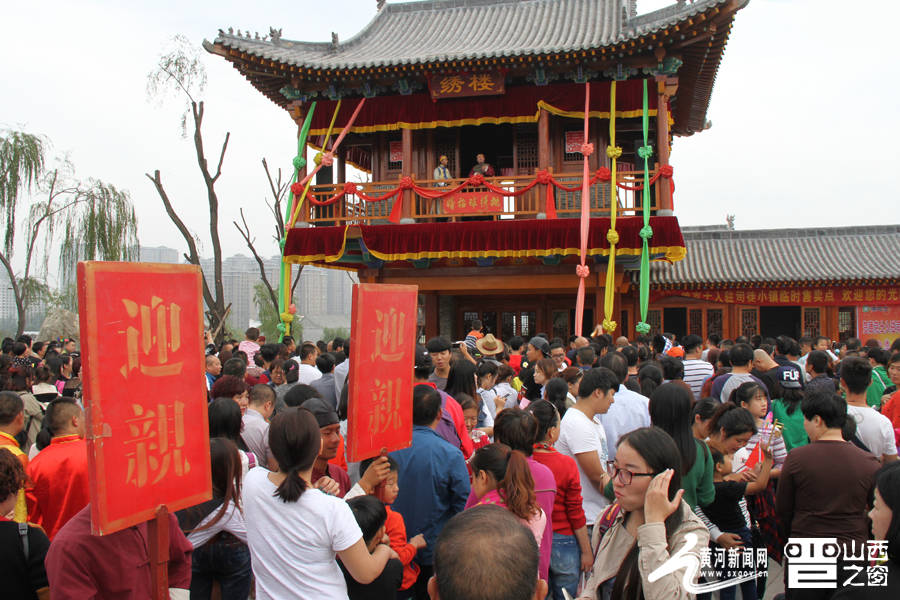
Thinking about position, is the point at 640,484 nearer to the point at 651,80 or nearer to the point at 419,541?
the point at 419,541

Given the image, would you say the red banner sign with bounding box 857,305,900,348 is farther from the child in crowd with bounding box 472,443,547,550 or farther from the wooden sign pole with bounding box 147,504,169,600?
the wooden sign pole with bounding box 147,504,169,600

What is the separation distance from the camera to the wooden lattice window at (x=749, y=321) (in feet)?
60.2

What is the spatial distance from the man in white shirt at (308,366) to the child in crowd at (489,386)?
1545mm

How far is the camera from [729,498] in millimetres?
3465

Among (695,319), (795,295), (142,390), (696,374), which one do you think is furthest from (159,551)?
(795,295)

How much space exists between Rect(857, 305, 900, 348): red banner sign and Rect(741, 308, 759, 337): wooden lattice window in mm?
2515

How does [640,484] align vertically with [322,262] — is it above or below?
below

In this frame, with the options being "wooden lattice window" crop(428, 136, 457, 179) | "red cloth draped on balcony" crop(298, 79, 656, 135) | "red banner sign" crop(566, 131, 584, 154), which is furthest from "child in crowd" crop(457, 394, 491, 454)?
"wooden lattice window" crop(428, 136, 457, 179)

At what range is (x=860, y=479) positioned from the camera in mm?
3166

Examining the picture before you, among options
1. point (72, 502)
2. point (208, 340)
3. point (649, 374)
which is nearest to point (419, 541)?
point (72, 502)

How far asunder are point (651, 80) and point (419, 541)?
1114 cm

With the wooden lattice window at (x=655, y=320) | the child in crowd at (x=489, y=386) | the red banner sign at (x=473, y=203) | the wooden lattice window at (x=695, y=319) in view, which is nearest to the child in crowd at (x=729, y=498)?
the child in crowd at (x=489, y=386)

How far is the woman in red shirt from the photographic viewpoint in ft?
10.4

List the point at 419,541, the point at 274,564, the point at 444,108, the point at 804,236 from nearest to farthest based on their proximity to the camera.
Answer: the point at 274,564 < the point at 419,541 < the point at 444,108 < the point at 804,236
